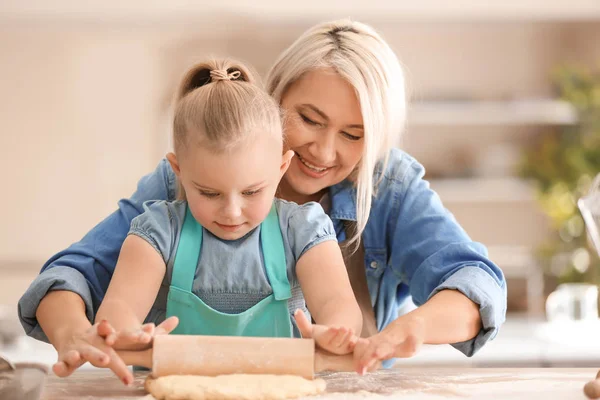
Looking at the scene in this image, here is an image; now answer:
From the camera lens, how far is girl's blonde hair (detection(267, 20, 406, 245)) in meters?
1.31

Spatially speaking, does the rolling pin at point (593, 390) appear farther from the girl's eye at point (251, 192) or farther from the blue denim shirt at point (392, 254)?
the girl's eye at point (251, 192)

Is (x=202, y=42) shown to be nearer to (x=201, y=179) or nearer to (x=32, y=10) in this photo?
(x=32, y=10)

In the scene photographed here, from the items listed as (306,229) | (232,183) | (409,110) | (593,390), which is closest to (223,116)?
(232,183)

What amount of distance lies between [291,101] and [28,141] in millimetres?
2850

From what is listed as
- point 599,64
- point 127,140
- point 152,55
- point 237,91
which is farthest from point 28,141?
point 237,91

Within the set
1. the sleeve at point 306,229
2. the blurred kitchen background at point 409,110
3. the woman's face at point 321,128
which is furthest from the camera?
the blurred kitchen background at point 409,110

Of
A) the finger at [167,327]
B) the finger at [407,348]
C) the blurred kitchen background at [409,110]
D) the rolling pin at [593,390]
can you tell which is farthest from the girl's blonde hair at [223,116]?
the blurred kitchen background at [409,110]

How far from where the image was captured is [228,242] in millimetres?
1180

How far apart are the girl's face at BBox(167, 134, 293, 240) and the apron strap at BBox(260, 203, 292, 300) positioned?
0.16 ft

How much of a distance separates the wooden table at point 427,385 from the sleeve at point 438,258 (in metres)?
0.08

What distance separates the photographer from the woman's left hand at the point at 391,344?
1007 mm

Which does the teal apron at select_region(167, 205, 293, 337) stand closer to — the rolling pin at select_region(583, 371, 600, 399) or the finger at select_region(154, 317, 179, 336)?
the finger at select_region(154, 317, 179, 336)

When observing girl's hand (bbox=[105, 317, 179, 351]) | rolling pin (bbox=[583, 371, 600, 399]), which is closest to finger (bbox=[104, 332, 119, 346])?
girl's hand (bbox=[105, 317, 179, 351])

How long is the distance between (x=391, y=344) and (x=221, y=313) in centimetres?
26
